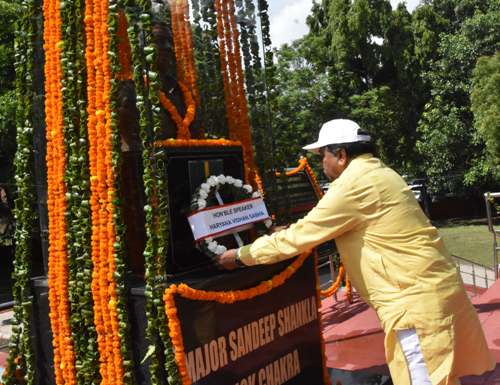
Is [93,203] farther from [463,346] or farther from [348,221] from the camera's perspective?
[463,346]

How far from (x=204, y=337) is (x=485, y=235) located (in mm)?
18580

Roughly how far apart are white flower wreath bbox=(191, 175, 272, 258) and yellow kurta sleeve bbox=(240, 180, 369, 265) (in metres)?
0.28

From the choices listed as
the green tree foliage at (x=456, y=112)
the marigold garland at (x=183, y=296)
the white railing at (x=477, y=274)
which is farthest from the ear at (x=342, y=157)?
the green tree foliage at (x=456, y=112)

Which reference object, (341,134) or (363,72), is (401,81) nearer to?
(363,72)

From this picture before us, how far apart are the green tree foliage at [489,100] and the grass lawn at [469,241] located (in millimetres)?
2780

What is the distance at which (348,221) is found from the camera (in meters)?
2.64

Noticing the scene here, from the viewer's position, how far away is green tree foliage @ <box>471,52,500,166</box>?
16969mm

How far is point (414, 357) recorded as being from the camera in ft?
8.29

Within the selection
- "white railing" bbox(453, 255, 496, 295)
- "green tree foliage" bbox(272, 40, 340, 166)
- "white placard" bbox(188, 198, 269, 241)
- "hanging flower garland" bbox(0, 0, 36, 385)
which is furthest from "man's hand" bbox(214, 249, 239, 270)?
"green tree foliage" bbox(272, 40, 340, 166)

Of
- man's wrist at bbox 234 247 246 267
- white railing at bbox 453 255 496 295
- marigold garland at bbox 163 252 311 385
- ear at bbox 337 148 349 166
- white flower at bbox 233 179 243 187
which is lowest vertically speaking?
white railing at bbox 453 255 496 295

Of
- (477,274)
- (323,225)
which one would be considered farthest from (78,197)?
(477,274)

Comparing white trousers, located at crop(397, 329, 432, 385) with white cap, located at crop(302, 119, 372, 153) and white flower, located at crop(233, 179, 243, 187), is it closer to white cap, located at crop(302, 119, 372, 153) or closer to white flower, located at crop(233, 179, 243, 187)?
white cap, located at crop(302, 119, 372, 153)

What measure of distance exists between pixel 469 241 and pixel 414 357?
1694cm

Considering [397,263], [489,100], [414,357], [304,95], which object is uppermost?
[304,95]
